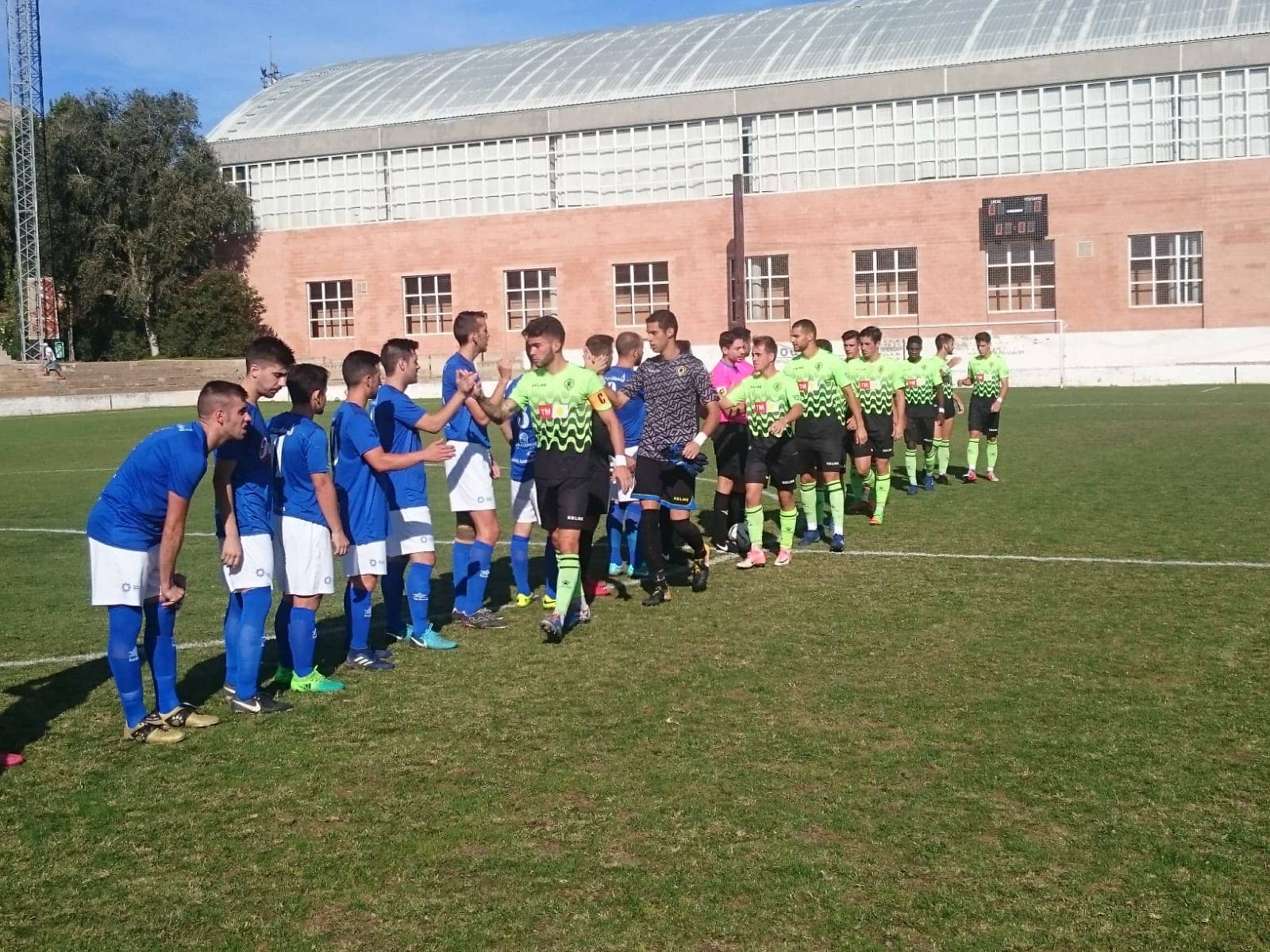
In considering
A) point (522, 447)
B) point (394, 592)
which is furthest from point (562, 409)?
point (394, 592)

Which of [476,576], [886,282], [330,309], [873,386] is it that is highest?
[330,309]

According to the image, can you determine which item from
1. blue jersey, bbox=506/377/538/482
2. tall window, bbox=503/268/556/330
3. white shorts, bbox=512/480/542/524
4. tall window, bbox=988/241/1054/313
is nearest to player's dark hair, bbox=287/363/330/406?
blue jersey, bbox=506/377/538/482

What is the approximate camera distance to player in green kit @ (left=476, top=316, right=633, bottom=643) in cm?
821

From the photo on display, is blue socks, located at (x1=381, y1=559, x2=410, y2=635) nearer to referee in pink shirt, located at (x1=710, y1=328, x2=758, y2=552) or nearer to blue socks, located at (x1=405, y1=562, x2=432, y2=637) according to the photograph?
blue socks, located at (x1=405, y1=562, x2=432, y2=637)

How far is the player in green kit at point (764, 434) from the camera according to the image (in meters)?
10.6

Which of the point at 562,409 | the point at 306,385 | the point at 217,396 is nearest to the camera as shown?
the point at 217,396

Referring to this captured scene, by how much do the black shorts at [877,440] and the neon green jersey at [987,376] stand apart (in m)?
2.88

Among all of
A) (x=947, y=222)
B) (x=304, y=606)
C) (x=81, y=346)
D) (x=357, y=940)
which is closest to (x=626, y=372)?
(x=304, y=606)

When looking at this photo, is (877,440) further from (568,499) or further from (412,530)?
(412,530)

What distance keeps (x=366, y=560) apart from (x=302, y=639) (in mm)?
634

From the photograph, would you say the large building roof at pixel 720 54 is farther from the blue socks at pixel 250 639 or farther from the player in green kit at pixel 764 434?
the blue socks at pixel 250 639

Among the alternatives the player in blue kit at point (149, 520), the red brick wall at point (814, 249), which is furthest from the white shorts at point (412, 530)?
the red brick wall at point (814, 249)

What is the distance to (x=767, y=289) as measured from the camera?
166ft

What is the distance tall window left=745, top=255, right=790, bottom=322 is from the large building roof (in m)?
6.72
